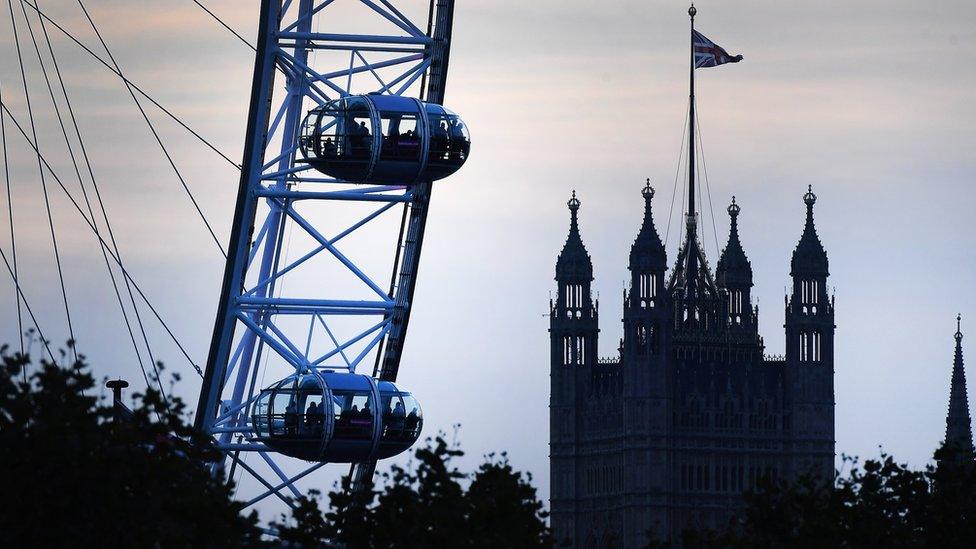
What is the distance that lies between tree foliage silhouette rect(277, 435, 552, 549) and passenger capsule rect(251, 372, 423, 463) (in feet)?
49.7

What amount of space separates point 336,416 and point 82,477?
30.9 m

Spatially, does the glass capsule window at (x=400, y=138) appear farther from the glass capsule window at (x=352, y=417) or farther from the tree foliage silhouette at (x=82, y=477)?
the tree foliage silhouette at (x=82, y=477)

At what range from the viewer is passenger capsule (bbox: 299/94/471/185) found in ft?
291

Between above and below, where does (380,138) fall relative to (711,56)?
below

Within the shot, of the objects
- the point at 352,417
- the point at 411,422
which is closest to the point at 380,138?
the point at 352,417

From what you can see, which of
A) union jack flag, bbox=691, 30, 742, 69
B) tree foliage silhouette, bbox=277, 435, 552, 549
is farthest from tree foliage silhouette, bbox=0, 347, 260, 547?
union jack flag, bbox=691, 30, 742, 69

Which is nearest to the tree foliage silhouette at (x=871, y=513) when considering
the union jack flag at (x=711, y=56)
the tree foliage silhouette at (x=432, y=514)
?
the tree foliage silhouette at (x=432, y=514)

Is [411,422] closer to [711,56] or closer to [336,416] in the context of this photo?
[336,416]

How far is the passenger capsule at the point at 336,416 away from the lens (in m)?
89.0

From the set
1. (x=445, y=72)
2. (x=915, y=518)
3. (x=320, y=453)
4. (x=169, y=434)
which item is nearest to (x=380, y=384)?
(x=320, y=453)

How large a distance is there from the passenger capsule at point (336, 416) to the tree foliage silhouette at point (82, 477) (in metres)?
27.2

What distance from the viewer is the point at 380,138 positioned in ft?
291

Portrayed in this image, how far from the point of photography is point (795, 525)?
78250 mm

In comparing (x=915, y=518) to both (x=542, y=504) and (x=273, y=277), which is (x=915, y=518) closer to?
(x=542, y=504)
